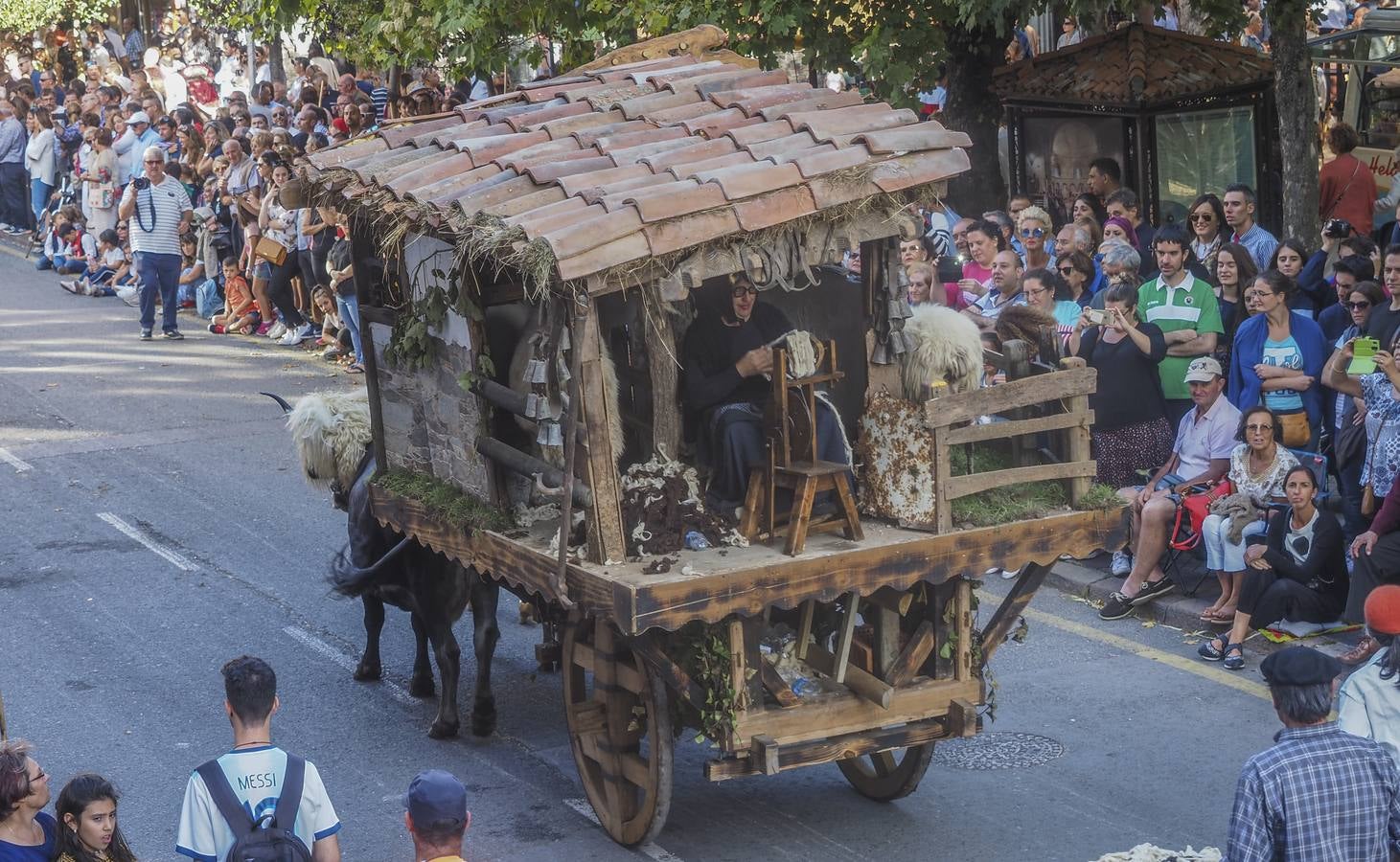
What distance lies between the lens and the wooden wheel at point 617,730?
679 cm

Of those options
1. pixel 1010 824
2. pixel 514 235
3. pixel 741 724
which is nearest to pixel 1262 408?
pixel 1010 824

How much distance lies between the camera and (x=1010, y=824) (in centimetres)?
718

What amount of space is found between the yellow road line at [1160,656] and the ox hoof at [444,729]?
3.53 metres

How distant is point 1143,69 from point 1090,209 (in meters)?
1.83

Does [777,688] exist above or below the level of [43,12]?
below

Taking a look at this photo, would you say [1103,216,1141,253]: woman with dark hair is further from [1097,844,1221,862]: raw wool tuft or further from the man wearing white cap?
[1097,844,1221,862]: raw wool tuft

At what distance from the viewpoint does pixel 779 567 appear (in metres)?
6.34

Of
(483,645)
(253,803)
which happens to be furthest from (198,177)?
(253,803)

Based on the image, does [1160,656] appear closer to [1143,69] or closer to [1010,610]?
[1010,610]

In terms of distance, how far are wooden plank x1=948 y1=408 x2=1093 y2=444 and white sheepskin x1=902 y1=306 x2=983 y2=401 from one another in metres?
0.30

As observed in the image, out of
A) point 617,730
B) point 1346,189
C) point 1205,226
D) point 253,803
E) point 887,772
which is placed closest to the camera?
point 253,803

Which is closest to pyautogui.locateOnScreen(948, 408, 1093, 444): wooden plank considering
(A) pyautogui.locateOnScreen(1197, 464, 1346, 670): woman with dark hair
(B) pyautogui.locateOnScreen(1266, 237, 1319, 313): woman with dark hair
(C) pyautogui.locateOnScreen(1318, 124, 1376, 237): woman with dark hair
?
(A) pyautogui.locateOnScreen(1197, 464, 1346, 670): woman with dark hair

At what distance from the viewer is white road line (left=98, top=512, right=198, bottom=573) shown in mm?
11305

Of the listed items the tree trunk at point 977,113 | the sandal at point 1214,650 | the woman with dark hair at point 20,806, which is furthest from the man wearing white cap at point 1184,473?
the woman with dark hair at point 20,806
